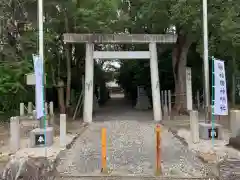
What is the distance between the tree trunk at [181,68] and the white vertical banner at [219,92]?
441 inches

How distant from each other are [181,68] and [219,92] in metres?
12.1

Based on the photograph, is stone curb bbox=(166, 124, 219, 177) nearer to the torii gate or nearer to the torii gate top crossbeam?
the torii gate

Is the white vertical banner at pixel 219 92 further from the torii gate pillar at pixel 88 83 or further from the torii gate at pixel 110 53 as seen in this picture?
the torii gate pillar at pixel 88 83

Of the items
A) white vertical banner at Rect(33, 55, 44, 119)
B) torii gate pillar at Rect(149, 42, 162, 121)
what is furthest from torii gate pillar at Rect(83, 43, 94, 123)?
white vertical banner at Rect(33, 55, 44, 119)

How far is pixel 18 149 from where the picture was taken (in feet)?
31.5

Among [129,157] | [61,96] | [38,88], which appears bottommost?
[129,157]

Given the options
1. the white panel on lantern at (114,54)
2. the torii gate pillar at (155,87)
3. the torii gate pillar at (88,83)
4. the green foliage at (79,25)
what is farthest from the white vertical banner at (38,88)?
the torii gate pillar at (155,87)

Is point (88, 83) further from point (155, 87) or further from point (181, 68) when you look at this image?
point (181, 68)

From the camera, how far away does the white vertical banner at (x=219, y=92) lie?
32.1ft

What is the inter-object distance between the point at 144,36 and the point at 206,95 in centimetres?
721

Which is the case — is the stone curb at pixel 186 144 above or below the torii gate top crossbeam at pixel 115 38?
below

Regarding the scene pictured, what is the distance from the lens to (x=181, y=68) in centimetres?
2180

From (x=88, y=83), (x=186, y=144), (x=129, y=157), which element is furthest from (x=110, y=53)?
(x=129, y=157)

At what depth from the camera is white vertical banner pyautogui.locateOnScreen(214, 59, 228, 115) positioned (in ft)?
32.1
